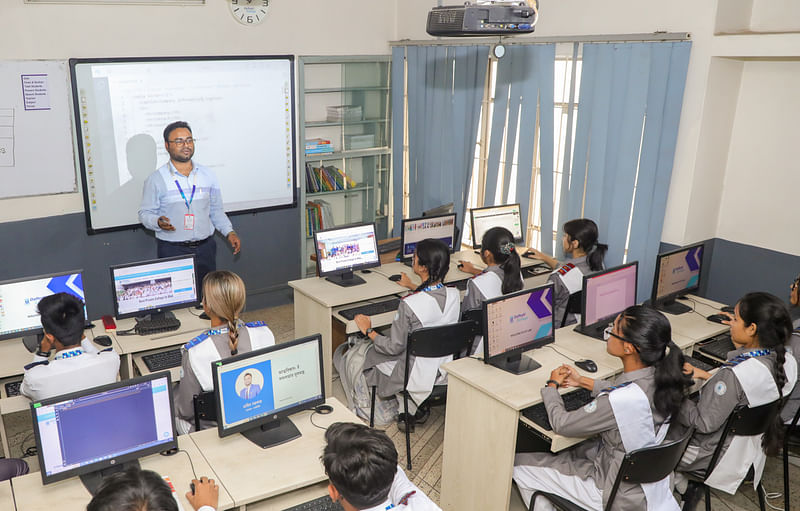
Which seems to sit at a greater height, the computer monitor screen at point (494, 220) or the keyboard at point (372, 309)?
the computer monitor screen at point (494, 220)

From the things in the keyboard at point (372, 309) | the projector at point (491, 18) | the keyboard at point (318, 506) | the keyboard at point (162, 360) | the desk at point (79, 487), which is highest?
the projector at point (491, 18)

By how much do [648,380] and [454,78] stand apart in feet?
12.9

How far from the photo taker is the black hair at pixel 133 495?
183cm

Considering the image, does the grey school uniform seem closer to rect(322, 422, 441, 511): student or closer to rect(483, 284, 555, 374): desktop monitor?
rect(483, 284, 555, 374): desktop monitor

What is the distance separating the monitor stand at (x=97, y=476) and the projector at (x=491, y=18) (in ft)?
8.72

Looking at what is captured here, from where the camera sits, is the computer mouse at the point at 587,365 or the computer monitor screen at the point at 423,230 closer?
the computer mouse at the point at 587,365

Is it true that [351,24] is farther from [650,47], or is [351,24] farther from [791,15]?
[791,15]

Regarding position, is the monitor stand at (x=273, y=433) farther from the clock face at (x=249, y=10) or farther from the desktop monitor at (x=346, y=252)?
the clock face at (x=249, y=10)

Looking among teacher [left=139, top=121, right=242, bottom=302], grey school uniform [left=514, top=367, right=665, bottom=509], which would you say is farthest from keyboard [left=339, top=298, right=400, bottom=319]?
grey school uniform [left=514, top=367, right=665, bottom=509]

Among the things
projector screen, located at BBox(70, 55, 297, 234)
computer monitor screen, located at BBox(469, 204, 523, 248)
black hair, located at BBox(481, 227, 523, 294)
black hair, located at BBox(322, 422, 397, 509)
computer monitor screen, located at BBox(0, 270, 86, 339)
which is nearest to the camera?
black hair, located at BBox(322, 422, 397, 509)

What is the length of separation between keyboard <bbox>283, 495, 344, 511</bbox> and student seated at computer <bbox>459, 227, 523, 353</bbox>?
1.74m

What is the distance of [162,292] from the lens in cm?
402

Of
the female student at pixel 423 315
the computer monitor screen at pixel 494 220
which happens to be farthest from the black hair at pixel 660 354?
the computer monitor screen at pixel 494 220

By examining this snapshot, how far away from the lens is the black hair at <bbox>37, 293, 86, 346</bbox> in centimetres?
Result: 310
